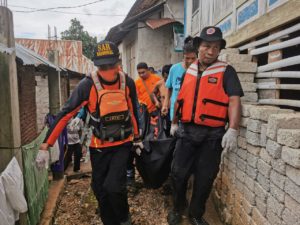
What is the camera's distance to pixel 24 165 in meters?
3.06

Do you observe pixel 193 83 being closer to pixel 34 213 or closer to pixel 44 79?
pixel 34 213

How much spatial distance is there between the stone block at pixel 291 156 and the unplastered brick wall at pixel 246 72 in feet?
5.61

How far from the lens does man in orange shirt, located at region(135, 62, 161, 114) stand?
16.7 ft

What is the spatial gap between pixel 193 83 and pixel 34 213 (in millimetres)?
2381

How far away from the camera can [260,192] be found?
8.60 ft

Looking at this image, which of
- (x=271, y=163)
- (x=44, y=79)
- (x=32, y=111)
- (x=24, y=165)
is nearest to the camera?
(x=271, y=163)

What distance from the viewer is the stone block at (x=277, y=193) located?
86.3 inches

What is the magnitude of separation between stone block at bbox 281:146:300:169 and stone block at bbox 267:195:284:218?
39cm

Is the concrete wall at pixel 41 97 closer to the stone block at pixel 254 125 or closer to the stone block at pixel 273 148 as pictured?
the stone block at pixel 254 125

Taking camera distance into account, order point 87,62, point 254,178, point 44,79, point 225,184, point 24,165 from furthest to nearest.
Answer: point 87,62, point 44,79, point 225,184, point 24,165, point 254,178

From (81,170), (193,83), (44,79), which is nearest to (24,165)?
(193,83)

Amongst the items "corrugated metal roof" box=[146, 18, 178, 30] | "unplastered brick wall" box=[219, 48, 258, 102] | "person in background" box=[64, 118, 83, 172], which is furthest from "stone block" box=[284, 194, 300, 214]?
"corrugated metal roof" box=[146, 18, 178, 30]

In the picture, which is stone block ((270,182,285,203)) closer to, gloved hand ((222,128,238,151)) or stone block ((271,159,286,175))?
stone block ((271,159,286,175))

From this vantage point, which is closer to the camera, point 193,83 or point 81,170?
point 193,83
